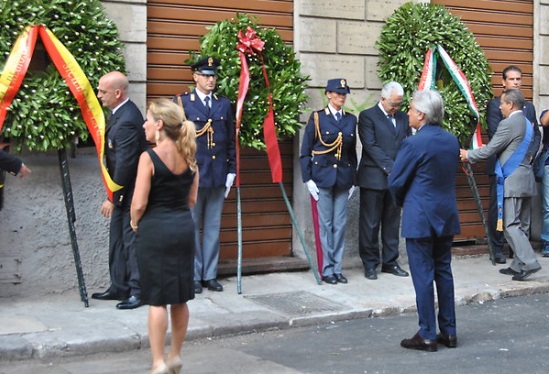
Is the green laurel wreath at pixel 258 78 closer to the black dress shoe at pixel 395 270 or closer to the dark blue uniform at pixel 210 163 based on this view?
the dark blue uniform at pixel 210 163

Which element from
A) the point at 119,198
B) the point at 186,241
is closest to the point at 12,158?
the point at 119,198

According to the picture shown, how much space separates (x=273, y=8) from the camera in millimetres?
10422

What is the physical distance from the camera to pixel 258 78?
9.72 m

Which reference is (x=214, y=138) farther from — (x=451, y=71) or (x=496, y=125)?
(x=496, y=125)

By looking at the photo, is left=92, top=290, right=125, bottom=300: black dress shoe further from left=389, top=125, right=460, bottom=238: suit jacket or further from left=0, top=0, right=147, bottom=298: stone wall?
left=389, top=125, right=460, bottom=238: suit jacket

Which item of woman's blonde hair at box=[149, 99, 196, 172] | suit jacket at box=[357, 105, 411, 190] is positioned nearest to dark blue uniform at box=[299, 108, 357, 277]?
suit jacket at box=[357, 105, 411, 190]

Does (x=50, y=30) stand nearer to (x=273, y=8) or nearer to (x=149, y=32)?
(x=149, y=32)

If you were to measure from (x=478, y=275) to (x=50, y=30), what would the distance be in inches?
212

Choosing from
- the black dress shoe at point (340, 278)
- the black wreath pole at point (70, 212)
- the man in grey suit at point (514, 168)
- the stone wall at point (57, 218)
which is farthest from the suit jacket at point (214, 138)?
the man in grey suit at point (514, 168)

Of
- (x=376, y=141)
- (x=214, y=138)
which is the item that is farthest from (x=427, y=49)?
(x=214, y=138)

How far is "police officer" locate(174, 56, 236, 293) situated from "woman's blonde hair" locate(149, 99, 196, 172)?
9.66 ft

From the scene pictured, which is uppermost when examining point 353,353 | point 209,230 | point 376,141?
point 376,141

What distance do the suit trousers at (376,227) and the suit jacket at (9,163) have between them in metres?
3.94

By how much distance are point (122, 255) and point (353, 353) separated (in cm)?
261
